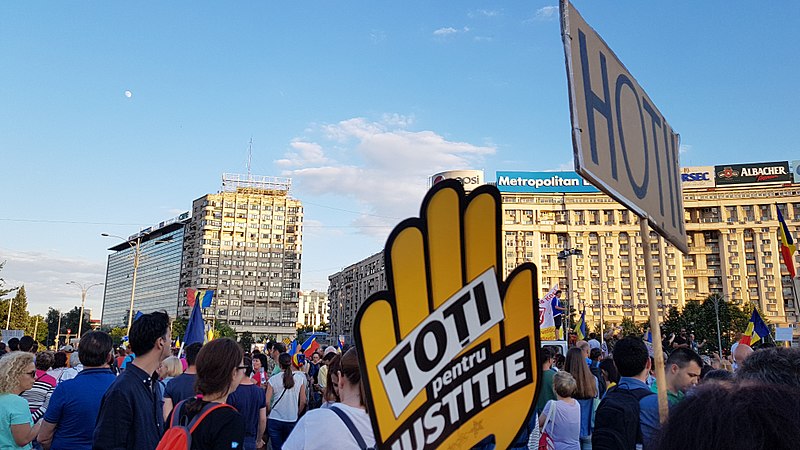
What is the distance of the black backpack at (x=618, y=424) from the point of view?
3.97 m

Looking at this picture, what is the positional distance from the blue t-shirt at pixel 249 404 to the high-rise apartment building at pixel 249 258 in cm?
12110

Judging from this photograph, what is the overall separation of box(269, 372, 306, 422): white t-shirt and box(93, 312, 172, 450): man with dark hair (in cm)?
424

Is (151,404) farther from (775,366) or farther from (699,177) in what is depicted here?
(699,177)

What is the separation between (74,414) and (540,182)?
92182mm

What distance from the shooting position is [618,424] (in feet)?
13.2

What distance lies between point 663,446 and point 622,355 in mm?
3626

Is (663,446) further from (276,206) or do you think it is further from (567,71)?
(276,206)

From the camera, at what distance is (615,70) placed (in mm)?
3418

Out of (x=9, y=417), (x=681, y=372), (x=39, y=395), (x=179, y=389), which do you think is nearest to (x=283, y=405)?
(x=179, y=389)

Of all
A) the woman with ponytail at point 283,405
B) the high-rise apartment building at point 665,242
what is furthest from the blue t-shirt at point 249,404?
the high-rise apartment building at point 665,242

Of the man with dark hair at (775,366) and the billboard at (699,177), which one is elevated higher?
the billboard at (699,177)

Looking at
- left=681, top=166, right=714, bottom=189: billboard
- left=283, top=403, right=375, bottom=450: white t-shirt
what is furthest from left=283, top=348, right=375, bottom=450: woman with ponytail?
left=681, top=166, right=714, bottom=189: billboard

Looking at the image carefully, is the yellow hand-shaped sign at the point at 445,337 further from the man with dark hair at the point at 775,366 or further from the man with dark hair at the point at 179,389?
the man with dark hair at the point at 179,389

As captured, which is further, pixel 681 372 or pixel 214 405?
pixel 681 372
